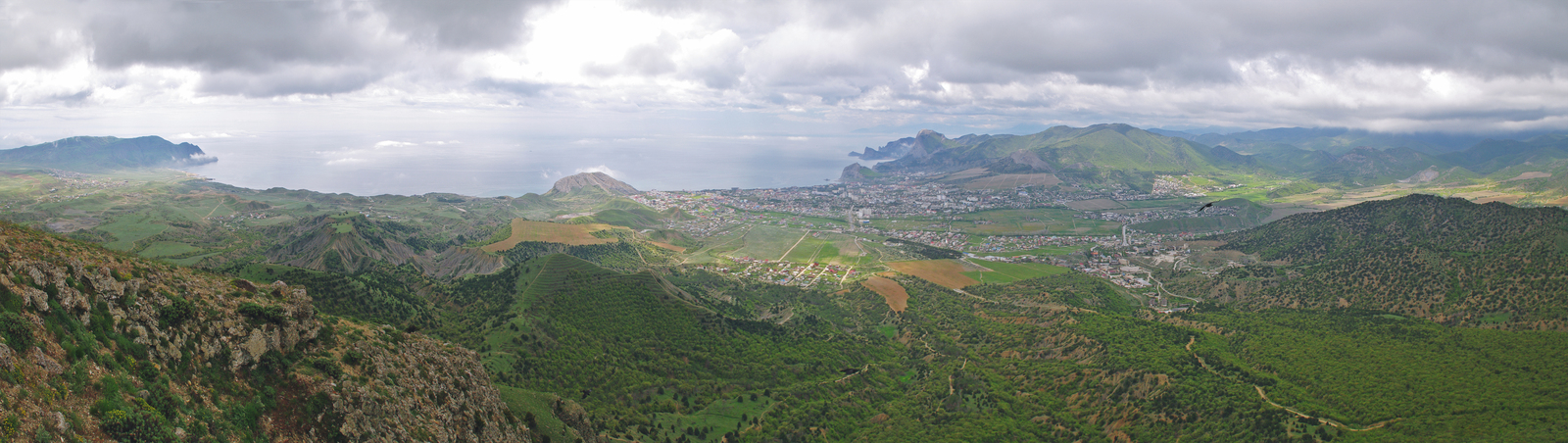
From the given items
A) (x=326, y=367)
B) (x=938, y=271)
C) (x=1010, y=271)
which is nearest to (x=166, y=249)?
(x=326, y=367)

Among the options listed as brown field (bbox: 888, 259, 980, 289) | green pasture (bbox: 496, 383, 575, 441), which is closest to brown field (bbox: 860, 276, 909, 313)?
brown field (bbox: 888, 259, 980, 289)

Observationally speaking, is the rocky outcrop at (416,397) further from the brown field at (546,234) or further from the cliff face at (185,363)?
the brown field at (546,234)

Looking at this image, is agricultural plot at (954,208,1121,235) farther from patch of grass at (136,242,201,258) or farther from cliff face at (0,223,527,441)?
patch of grass at (136,242,201,258)

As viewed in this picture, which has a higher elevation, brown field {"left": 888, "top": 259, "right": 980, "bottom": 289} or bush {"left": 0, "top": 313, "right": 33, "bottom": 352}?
bush {"left": 0, "top": 313, "right": 33, "bottom": 352}

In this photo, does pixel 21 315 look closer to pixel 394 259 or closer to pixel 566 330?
pixel 566 330

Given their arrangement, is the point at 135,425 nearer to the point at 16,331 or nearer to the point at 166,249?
the point at 16,331
